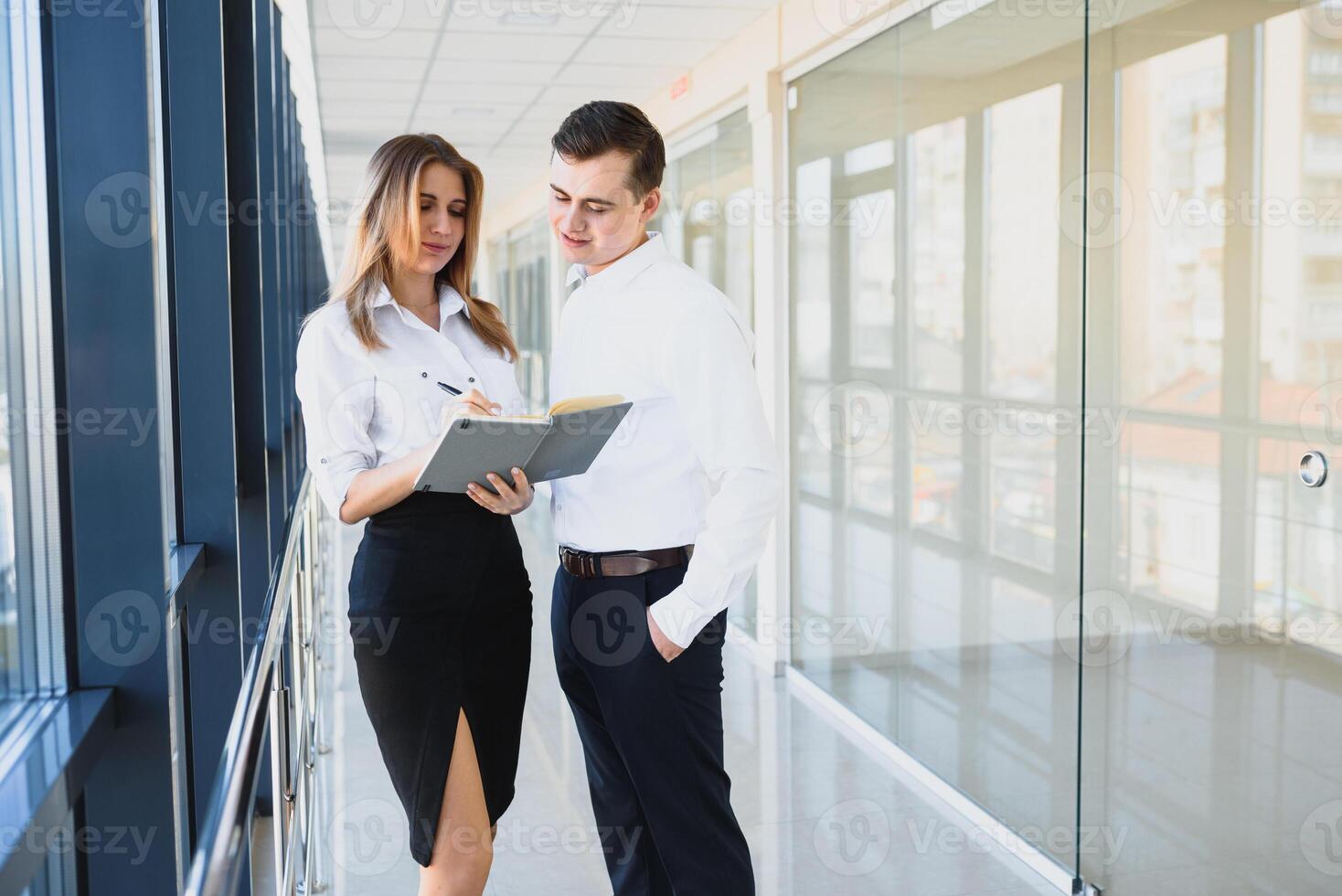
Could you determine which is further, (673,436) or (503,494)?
(673,436)

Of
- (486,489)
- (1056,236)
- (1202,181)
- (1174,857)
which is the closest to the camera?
(486,489)

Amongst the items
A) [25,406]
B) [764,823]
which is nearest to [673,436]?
[25,406]

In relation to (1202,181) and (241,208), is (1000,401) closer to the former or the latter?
(1202,181)

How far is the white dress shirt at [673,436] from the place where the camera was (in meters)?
2.09

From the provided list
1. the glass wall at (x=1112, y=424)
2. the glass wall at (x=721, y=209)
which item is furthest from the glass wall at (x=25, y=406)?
the glass wall at (x=721, y=209)

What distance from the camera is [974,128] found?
3949 millimetres

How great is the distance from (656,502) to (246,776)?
3.36ft

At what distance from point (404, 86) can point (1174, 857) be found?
19.7 feet

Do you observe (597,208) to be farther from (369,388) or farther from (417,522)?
(417,522)

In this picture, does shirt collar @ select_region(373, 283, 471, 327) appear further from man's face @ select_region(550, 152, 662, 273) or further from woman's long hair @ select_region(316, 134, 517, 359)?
man's face @ select_region(550, 152, 662, 273)

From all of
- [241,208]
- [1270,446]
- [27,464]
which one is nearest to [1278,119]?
[1270,446]

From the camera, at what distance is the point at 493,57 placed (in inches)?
254

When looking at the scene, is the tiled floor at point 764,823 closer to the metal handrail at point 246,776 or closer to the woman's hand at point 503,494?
the metal handrail at point 246,776

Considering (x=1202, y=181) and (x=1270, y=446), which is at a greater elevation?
(x=1202, y=181)
